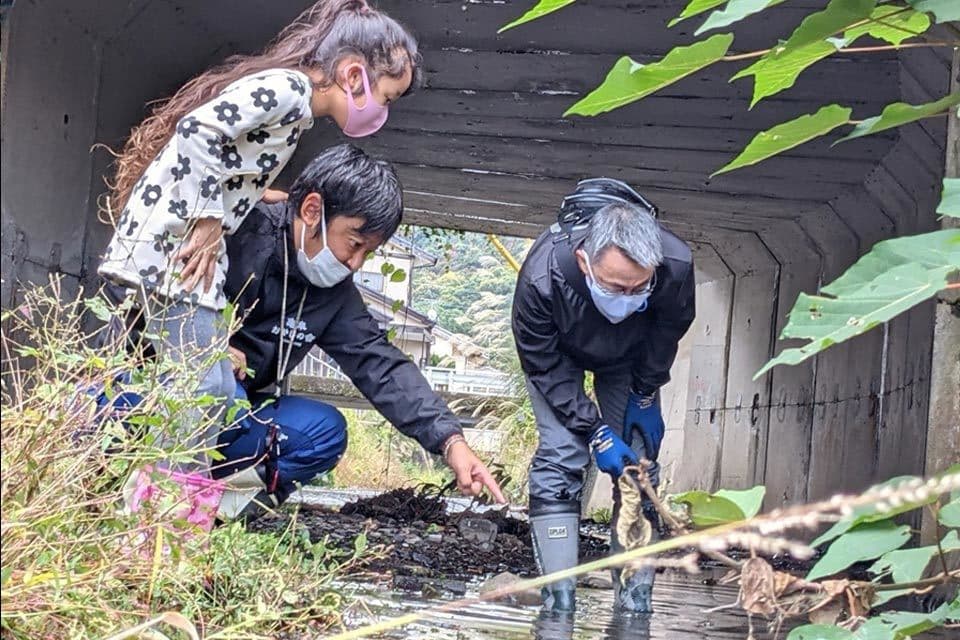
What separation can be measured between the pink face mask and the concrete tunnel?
974 millimetres

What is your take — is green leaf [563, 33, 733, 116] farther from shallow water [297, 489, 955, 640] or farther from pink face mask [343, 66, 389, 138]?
pink face mask [343, 66, 389, 138]

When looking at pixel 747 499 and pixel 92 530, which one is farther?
pixel 92 530

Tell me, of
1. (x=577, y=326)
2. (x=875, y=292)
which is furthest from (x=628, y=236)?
(x=875, y=292)

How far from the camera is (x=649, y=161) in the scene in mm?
8828

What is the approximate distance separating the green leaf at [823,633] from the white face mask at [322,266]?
2441mm

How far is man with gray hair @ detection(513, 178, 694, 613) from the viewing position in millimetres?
4648

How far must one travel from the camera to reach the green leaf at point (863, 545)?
1705 mm

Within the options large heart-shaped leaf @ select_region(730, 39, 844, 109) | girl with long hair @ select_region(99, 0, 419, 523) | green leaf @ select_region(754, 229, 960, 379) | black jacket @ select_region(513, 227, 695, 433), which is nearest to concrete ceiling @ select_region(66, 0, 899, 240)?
black jacket @ select_region(513, 227, 695, 433)

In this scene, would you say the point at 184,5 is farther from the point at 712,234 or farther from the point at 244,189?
the point at 712,234

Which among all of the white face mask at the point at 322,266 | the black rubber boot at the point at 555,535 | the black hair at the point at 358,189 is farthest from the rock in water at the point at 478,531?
the black hair at the point at 358,189

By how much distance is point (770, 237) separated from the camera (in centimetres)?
1092

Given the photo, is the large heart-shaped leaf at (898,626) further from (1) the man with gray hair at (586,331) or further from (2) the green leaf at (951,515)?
(1) the man with gray hair at (586,331)

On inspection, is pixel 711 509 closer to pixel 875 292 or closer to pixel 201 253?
pixel 875 292

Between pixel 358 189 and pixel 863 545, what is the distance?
240 cm
